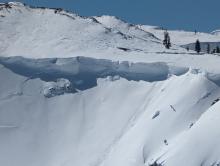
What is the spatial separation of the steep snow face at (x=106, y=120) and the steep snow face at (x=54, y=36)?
297 centimetres

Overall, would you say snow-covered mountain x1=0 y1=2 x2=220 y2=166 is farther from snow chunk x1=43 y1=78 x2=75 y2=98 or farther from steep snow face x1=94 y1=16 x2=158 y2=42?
steep snow face x1=94 y1=16 x2=158 y2=42

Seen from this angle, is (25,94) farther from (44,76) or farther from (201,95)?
(201,95)

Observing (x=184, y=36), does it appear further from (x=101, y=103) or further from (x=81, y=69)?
(x=101, y=103)

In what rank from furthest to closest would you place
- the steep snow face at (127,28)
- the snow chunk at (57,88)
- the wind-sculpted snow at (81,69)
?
the steep snow face at (127,28)
the wind-sculpted snow at (81,69)
the snow chunk at (57,88)

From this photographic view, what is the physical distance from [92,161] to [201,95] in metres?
7.12

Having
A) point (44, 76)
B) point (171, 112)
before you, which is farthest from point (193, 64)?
point (44, 76)

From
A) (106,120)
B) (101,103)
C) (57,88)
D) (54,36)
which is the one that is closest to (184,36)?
(54,36)

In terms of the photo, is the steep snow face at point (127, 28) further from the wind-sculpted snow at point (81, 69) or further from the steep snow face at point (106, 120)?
the steep snow face at point (106, 120)

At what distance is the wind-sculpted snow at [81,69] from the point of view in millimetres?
44500

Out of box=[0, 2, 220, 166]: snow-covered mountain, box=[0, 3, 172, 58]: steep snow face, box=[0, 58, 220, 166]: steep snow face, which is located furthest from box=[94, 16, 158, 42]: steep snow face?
box=[0, 58, 220, 166]: steep snow face

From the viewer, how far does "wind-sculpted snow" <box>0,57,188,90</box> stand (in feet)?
146

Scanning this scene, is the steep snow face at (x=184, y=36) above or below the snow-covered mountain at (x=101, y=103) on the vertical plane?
below

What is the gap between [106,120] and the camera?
4219 centimetres

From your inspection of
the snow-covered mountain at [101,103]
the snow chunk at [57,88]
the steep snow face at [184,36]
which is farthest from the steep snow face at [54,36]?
the steep snow face at [184,36]
